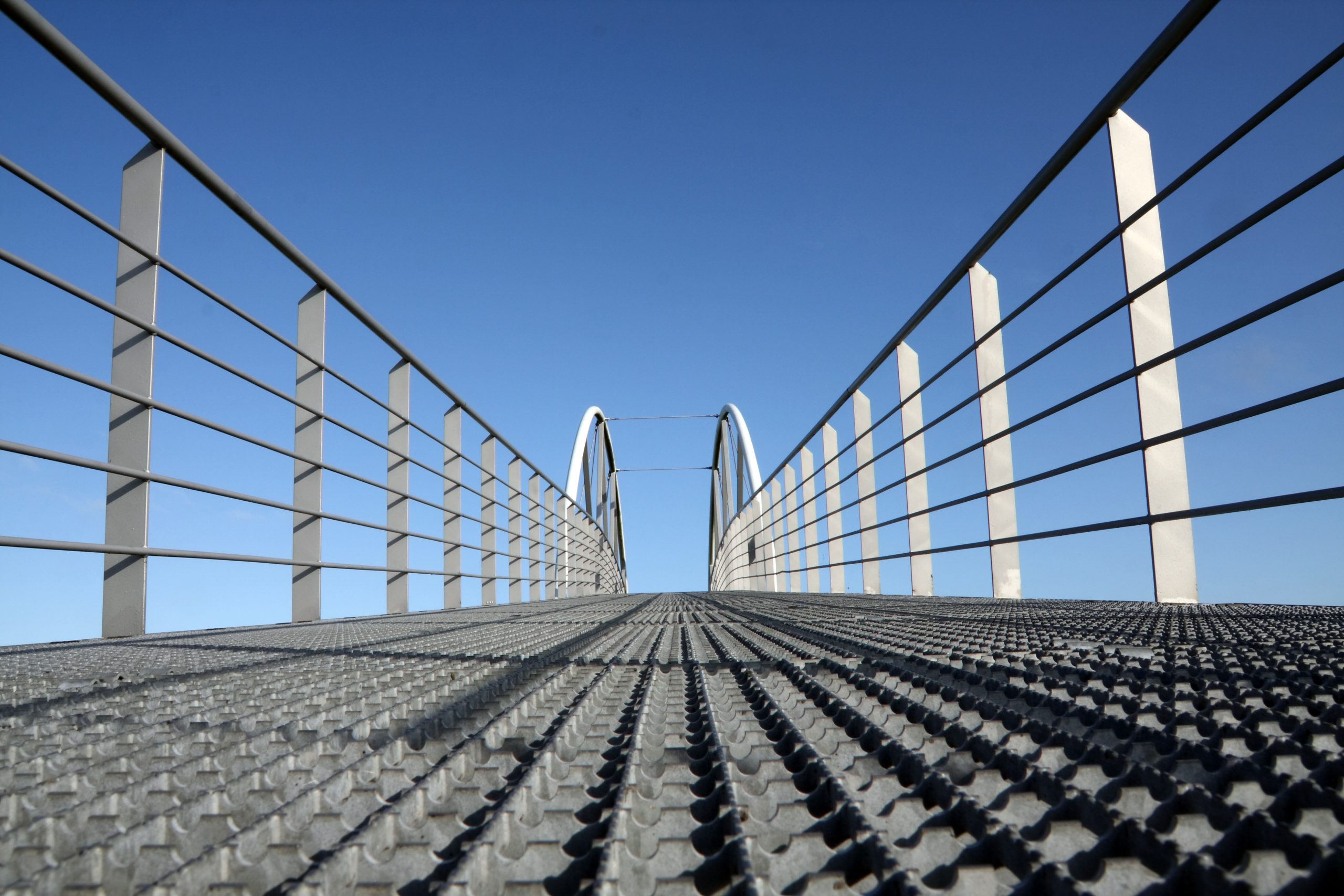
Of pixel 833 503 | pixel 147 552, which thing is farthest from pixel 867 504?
pixel 147 552

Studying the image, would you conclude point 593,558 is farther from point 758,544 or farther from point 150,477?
point 150,477

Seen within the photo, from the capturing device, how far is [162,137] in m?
2.44

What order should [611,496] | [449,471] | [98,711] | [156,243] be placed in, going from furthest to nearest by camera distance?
1. [611,496]
2. [449,471]
3. [156,243]
4. [98,711]

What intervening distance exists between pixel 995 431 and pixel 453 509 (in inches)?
121

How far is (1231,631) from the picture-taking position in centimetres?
158

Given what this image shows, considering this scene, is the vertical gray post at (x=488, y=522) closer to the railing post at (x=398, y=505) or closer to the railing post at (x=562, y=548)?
the railing post at (x=398, y=505)

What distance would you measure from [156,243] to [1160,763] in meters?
2.66

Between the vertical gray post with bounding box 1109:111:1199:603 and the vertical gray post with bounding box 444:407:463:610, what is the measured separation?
3.65 m

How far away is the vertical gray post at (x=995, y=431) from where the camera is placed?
330 centimetres

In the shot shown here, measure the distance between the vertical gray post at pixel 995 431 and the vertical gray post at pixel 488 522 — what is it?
3385 millimetres

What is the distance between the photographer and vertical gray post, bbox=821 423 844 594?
5594 millimetres

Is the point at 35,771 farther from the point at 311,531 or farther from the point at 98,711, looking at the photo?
the point at 311,531

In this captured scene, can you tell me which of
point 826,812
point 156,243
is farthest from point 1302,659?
point 156,243

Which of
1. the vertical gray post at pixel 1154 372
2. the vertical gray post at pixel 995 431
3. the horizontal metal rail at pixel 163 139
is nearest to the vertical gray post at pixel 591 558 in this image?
the horizontal metal rail at pixel 163 139
